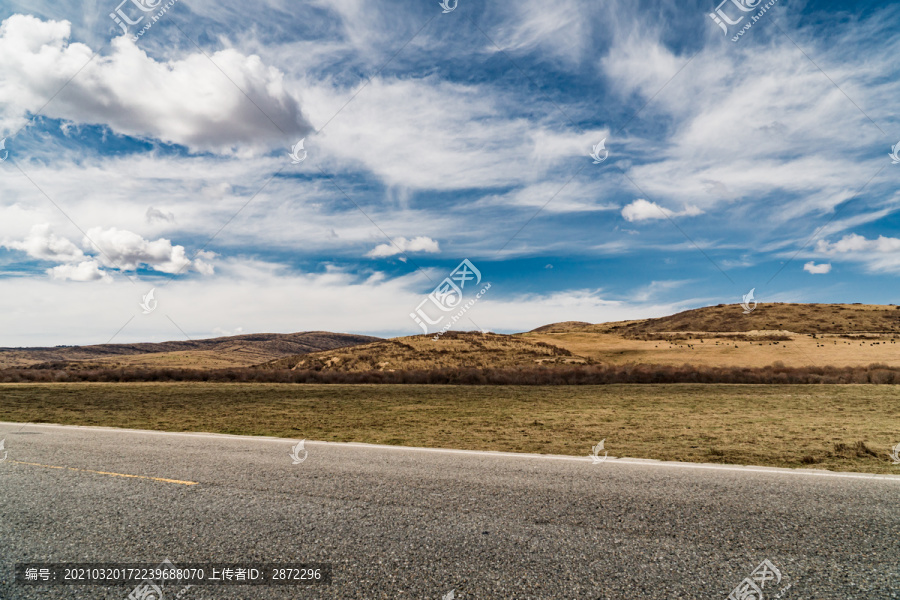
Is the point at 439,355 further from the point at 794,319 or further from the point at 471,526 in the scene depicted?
the point at 794,319

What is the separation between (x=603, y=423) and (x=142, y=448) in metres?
17.3

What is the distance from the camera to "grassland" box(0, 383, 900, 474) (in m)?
14.4

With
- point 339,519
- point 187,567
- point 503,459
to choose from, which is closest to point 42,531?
point 187,567

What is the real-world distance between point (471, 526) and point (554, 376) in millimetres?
44813

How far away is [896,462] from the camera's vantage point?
1177cm

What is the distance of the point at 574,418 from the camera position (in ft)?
78.4

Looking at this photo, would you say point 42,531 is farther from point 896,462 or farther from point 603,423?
point 603,423

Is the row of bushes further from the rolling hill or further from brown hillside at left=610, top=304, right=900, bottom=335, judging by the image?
brown hillside at left=610, top=304, right=900, bottom=335
